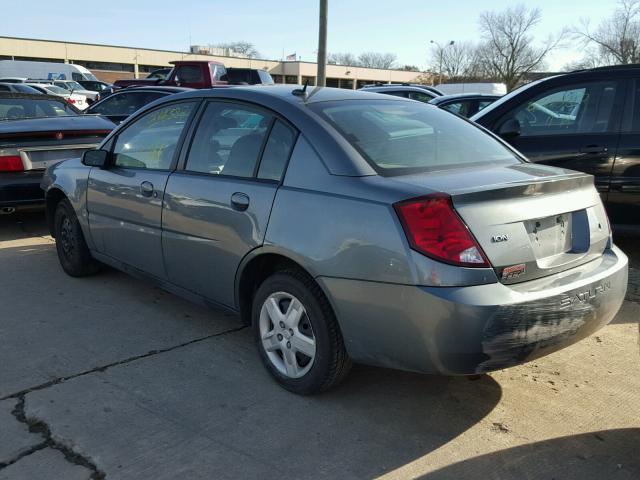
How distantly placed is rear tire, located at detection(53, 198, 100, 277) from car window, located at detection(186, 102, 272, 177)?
1.77 meters

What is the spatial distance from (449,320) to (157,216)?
2.21 m

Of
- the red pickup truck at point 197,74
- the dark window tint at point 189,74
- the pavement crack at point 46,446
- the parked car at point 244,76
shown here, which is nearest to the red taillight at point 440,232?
the pavement crack at point 46,446

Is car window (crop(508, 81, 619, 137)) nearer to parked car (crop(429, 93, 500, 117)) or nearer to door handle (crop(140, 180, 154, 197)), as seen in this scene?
door handle (crop(140, 180, 154, 197))

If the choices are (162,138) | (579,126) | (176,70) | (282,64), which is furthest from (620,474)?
(282,64)

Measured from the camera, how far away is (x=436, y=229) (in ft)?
8.32

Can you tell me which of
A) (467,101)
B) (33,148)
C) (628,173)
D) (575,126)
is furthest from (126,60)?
(628,173)

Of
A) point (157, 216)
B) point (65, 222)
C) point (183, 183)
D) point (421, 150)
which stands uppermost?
point (421, 150)

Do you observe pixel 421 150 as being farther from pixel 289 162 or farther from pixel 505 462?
pixel 505 462

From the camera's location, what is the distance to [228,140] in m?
3.63

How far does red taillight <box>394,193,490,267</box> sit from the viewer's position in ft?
8.27

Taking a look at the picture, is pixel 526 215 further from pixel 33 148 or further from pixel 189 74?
pixel 189 74

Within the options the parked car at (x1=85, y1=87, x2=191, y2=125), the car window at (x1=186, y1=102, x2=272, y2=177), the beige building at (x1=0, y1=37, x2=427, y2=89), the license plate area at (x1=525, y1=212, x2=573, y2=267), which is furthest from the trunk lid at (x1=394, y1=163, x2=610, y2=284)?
the beige building at (x1=0, y1=37, x2=427, y2=89)

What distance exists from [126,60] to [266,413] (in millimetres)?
71652

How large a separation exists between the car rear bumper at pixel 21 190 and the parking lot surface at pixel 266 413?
8.19 ft
